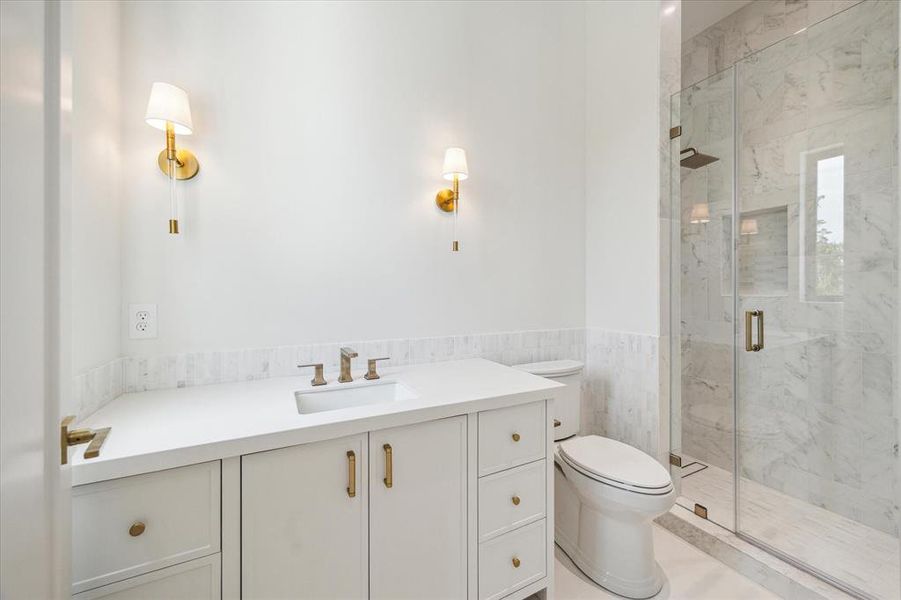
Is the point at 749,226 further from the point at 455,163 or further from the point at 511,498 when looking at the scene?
the point at 511,498

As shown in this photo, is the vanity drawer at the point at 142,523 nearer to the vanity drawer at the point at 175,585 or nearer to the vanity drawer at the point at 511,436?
the vanity drawer at the point at 175,585

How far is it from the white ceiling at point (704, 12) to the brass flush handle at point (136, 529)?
366cm

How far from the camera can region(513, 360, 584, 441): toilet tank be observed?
1897mm

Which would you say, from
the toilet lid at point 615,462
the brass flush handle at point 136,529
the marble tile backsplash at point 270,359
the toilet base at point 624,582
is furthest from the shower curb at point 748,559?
the brass flush handle at point 136,529

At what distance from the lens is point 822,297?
6.05 ft

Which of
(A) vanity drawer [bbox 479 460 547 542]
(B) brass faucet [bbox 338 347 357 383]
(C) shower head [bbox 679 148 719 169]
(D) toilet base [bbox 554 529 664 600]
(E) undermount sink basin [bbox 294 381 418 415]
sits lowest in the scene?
(D) toilet base [bbox 554 529 664 600]

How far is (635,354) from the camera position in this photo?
6.77 ft

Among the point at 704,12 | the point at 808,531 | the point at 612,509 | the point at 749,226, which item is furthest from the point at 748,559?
the point at 704,12

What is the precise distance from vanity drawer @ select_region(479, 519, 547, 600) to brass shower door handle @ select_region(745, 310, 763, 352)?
4.78ft

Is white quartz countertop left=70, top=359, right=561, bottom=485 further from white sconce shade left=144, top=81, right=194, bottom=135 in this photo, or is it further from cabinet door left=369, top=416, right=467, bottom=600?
white sconce shade left=144, top=81, right=194, bottom=135

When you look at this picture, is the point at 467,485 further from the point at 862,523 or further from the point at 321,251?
the point at 862,523

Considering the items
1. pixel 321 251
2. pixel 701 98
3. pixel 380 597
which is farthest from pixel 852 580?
pixel 321 251

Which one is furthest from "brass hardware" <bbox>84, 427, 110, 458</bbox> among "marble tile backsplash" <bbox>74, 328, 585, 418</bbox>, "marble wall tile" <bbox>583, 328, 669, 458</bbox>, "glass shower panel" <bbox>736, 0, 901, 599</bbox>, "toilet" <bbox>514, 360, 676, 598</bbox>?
"glass shower panel" <bbox>736, 0, 901, 599</bbox>

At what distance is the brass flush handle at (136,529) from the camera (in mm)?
850
